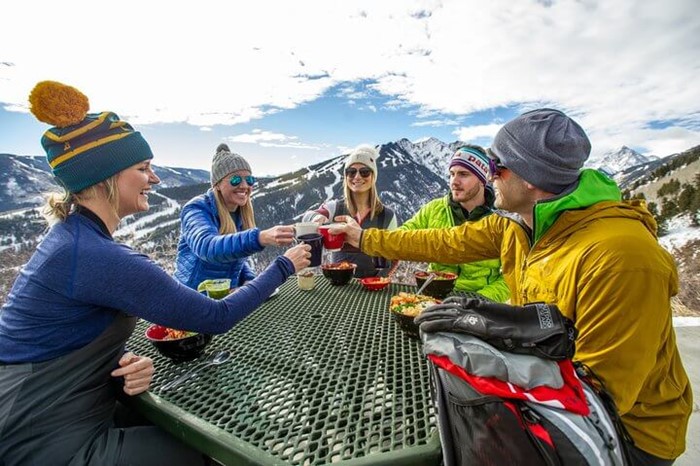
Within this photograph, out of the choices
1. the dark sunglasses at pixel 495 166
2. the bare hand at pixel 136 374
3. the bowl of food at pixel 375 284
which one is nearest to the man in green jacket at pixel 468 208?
the bowl of food at pixel 375 284

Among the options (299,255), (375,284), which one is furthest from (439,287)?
(299,255)

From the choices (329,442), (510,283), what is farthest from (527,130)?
(329,442)

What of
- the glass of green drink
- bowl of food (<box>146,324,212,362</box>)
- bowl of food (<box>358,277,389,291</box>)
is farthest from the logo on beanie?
bowl of food (<box>146,324,212,362</box>)

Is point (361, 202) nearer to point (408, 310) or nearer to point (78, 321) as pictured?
point (408, 310)

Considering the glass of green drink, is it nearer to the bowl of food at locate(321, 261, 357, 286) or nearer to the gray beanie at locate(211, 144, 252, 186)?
the bowl of food at locate(321, 261, 357, 286)

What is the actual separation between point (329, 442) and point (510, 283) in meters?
2.12

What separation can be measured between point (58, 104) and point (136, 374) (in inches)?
62.8

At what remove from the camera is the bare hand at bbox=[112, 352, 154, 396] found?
5.83 feet

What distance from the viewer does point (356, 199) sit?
5156 millimetres

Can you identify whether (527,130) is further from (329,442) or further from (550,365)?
(329,442)

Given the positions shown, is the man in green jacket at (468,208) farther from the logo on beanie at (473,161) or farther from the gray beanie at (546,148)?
the gray beanie at (546,148)

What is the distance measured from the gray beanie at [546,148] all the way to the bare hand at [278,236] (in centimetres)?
188

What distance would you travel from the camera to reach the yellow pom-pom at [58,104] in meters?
1.89

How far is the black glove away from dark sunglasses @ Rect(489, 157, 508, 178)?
1.28 m
